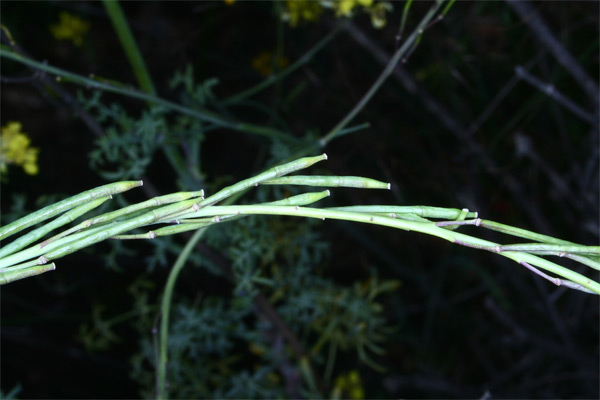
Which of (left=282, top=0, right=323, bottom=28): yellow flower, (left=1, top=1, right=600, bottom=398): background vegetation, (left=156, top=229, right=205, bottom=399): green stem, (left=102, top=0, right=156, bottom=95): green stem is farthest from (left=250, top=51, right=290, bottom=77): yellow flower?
(left=156, top=229, right=205, bottom=399): green stem

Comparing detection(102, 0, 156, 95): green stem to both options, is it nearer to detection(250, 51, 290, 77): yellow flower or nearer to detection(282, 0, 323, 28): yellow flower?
detection(282, 0, 323, 28): yellow flower

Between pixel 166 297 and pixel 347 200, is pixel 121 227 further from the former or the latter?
pixel 347 200

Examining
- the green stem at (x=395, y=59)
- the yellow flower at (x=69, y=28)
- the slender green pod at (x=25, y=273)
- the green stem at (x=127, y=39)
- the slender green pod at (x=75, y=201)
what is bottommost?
the slender green pod at (x=25, y=273)

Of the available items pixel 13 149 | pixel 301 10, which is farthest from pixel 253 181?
pixel 301 10

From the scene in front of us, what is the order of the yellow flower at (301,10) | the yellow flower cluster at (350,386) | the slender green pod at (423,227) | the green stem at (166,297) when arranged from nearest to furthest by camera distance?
1. the slender green pod at (423,227)
2. the green stem at (166,297)
3. the yellow flower at (301,10)
4. the yellow flower cluster at (350,386)

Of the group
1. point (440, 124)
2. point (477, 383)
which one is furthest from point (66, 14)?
point (477, 383)

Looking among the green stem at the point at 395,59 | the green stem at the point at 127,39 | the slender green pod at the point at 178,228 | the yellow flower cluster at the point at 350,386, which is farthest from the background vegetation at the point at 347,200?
the slender green pod at the point at 178,228

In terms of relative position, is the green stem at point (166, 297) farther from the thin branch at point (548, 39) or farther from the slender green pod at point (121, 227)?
the thin branch at point (548, 39)

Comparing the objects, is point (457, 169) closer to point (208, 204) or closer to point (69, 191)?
point (69, 191)
